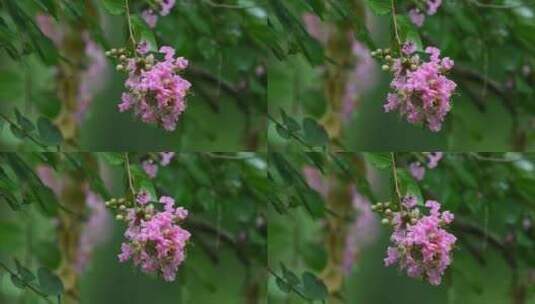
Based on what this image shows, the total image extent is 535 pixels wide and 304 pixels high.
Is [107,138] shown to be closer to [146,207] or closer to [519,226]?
[146,207]

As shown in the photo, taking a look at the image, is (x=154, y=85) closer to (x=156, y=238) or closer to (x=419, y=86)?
(x=156, y=238)

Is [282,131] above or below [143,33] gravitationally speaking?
below

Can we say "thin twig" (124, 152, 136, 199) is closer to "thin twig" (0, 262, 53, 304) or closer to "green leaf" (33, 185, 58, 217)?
"green leaf" (33, 185, 58, 217)

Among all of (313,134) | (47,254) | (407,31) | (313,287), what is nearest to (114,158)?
(47,254)

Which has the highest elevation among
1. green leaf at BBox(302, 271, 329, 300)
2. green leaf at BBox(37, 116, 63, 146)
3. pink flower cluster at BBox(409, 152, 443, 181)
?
green leaf at BBox(37, 116, 63, 146)

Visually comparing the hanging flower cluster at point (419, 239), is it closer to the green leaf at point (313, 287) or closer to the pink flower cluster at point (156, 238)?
the green leaf at point (313, 287)

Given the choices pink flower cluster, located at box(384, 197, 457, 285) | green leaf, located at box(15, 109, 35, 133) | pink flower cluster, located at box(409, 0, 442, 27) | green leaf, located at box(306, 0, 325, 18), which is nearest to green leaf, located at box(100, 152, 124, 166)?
green leaf, located at box(15, 109, 35, 133)

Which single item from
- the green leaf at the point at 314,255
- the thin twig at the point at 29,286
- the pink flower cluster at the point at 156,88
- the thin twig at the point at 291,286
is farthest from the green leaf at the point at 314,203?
the thin twig at the point at 29,286
